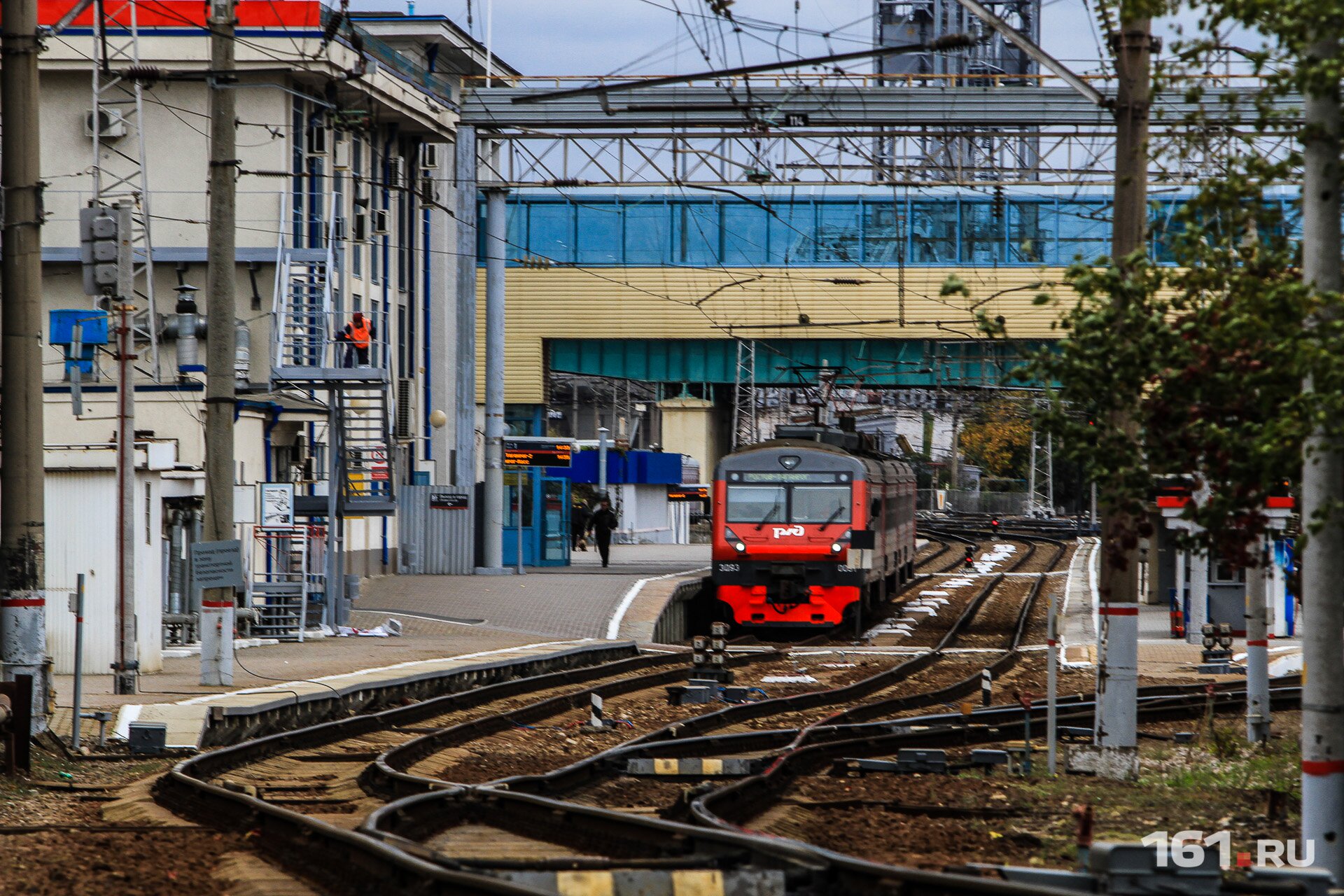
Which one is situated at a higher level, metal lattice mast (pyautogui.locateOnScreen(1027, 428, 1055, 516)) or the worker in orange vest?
the worker in orange vest

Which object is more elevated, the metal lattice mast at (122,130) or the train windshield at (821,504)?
the metal lattice mast at (122,130)

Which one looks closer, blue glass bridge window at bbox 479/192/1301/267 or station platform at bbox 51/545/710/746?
station platform at bbox 51/545/710/746

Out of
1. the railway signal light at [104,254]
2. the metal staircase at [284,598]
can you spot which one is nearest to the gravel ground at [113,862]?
the railway signal light at [104,254]

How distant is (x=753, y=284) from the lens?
4862 centimetres

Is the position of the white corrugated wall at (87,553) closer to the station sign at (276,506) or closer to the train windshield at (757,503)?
the station sign at (276,506)

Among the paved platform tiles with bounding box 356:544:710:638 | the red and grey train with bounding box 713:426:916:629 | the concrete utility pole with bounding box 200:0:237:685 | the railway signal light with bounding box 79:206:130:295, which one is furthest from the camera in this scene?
the red and grey train with bounding box 713:426:916:629

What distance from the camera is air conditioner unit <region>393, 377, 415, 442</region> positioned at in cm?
3838

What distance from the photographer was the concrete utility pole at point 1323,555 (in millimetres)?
7660

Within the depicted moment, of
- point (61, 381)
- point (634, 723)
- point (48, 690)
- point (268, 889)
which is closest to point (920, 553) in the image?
point (61, 381)

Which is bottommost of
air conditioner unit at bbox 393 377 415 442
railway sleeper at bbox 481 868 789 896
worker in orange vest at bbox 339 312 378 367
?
railway sleeper at bbox 481 868 789 896

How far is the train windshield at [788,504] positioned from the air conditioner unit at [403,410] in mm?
11870

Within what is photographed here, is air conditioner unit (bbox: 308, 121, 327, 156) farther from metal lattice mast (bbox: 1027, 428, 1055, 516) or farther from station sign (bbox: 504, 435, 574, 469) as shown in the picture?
metal lattice mast (bbox: 1027, 428, 1055, 516)

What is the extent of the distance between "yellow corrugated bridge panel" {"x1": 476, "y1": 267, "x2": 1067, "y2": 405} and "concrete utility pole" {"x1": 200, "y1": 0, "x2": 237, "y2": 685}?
2921 centimetres

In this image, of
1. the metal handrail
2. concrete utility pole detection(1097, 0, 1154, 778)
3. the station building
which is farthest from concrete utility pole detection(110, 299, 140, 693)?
concrete utility pole detection(1097, 0, 1154, 778)
